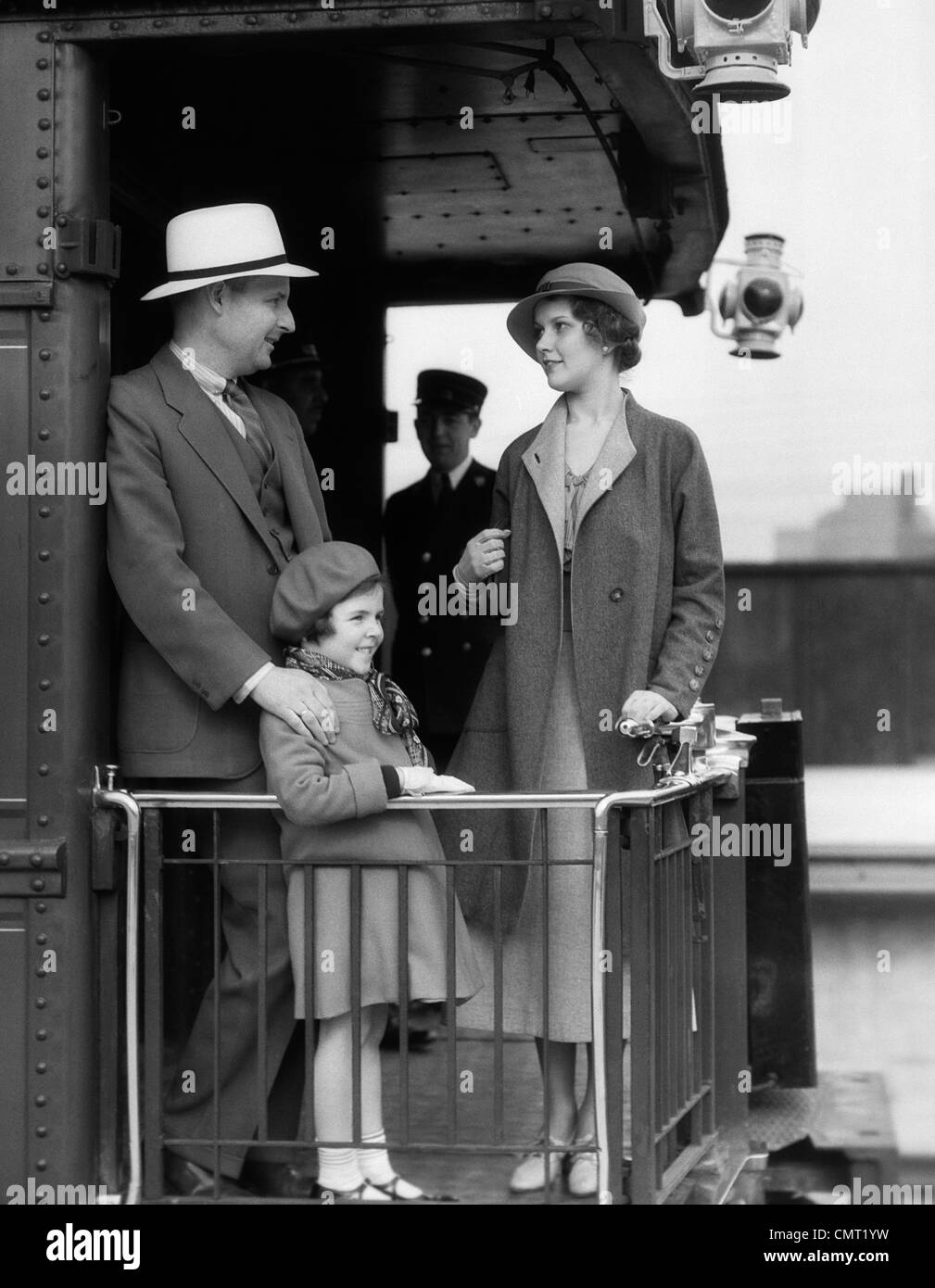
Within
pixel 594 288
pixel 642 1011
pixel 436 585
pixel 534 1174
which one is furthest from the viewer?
pixel 436 585

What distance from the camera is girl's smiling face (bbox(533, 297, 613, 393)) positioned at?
4.56 meters

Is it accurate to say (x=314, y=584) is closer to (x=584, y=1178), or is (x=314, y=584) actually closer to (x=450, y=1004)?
(x=450, y=1004)

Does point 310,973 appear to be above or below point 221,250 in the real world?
below

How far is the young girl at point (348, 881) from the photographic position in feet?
13.6

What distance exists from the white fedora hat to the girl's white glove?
1219 millimetres

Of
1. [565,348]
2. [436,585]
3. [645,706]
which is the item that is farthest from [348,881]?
[436,585]

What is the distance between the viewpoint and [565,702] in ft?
15.1

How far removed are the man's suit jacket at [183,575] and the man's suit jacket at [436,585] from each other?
2.71 meters

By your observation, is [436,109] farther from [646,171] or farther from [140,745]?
[140,745]

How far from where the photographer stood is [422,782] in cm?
410

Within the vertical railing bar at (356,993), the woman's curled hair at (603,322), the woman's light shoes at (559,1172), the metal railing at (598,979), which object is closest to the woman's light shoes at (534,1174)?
the woman's light shoes at (559,1172)

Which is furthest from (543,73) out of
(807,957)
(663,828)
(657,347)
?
(657,347)

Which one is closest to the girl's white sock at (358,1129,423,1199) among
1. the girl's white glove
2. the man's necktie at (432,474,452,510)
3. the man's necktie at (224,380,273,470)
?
the girl's white glove

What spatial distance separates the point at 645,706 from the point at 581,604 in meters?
0.32
